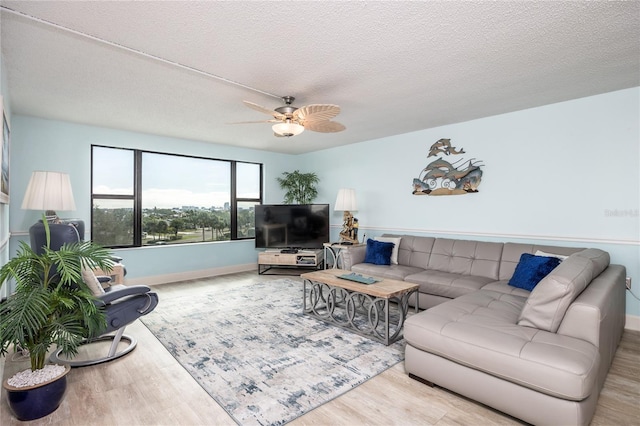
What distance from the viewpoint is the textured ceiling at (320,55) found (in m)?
1.88

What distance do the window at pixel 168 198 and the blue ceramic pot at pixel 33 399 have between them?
330 centimetres

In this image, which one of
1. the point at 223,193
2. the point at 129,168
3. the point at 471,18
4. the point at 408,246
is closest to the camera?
the point at 471,18

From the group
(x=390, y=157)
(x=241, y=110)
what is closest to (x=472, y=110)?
(x=390, y=157)

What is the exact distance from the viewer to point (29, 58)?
7.98ft

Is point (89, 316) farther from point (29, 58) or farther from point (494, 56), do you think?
point (494, 56)

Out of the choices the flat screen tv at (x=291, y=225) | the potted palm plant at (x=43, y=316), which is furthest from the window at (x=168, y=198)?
the potted palm plant at (x=43, y=316)

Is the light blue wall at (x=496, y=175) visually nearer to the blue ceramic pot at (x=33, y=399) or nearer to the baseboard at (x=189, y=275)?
the baseboard at (x=189, y=275)

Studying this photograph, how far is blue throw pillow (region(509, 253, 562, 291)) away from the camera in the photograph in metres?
2.97

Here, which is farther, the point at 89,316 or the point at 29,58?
the point at 29,58

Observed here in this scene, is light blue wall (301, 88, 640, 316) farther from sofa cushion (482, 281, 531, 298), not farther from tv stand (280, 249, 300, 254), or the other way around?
tv stand (280, 249, 300, 254)

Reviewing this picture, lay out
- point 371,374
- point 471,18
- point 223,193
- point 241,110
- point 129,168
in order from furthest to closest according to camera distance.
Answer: point 223,193 < point 129,168 < point 241,110 < point 371,374 < point 471,18

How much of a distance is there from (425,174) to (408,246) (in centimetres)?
112

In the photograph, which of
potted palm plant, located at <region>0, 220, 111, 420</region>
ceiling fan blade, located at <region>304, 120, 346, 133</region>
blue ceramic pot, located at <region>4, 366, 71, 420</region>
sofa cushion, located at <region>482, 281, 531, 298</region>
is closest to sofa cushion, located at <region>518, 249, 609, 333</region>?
sofa cushion, located at <region>482, 281, 531, 298</region>

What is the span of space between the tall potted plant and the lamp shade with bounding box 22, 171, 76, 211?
3702mm
